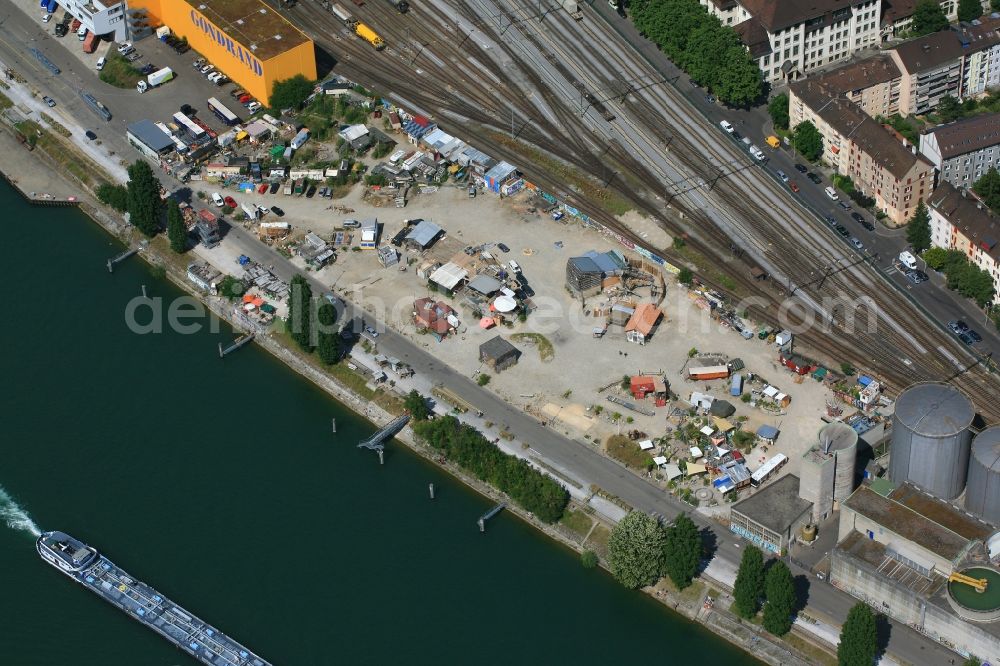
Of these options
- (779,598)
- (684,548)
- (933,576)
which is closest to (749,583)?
(779,598)

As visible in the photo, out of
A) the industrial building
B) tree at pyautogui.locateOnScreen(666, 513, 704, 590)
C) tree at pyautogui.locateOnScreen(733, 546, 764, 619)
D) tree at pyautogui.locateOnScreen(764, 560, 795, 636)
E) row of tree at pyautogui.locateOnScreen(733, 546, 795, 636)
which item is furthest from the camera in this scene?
tree at pyautogui.locateOnScreen(666, 513, 704, 590)

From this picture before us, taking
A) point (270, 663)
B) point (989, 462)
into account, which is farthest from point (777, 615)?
point (270, 663)

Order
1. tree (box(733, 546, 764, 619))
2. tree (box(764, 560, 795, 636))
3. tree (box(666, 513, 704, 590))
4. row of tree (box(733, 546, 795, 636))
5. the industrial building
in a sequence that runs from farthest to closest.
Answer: tree (box(666, 513, 704, 590))
tree (box(733, 546, 764, 619))
row of tree (box(733, 546, 795, 636))
tree (box(764, 560, 795, 636))
the industrial building

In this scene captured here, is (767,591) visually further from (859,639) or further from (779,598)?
(859,639)

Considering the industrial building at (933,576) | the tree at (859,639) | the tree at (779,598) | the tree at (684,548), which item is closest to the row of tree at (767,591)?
the tree at (779,598)

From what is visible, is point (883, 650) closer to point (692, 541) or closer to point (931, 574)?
point (931, 574)

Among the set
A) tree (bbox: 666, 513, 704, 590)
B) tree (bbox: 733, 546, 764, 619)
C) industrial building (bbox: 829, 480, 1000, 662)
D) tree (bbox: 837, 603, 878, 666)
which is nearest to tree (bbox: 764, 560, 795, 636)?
tree (bbox: 733, 546, 764, 619)

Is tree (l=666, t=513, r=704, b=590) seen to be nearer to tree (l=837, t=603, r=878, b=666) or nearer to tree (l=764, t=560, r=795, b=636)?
tree (l=764, t=560, r=795, b=636)

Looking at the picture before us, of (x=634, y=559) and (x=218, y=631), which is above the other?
(x=634, y=559)
